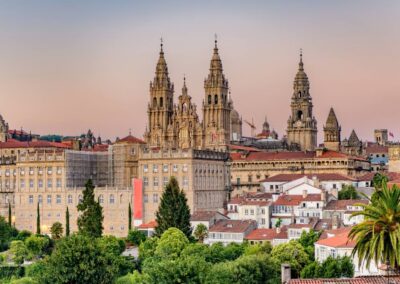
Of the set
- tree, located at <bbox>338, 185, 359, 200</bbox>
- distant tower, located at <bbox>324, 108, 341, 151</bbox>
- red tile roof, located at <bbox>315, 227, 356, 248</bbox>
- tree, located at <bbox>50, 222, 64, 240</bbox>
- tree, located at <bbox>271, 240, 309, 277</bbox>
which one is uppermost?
distant tower, located at <bbox>324, 108, 341, 151</bbox>

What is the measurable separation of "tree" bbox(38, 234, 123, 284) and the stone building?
35.2 m

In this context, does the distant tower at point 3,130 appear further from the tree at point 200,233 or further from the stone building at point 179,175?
the tree at point 200,233

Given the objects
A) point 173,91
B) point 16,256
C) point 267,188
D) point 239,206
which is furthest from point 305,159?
point 16,256

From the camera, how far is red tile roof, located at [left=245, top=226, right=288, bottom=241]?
226 feet

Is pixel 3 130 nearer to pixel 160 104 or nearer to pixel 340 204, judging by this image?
pixel 160 104

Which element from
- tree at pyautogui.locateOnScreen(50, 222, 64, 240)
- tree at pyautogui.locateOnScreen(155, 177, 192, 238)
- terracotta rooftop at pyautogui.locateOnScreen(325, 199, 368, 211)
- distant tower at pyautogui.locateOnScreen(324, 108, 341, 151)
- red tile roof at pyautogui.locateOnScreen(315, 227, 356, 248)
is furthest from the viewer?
distant tower at pyautogui.locateOnScreen(324, 108, 341, 151)

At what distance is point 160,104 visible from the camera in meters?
120

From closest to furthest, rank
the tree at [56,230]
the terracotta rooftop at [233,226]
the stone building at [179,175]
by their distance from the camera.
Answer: the terracotta rooftop at [233,226]
the tree at [56,230]
the stone building at [179,175]

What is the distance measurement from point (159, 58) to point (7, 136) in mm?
33217

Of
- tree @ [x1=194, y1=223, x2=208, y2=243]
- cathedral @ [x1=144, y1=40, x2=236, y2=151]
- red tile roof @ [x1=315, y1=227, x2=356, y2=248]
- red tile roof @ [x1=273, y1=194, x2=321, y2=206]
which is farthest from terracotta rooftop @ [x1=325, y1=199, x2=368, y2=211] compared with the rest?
cathedral @ [x1=144, y1=40, x2=236, y2=151]

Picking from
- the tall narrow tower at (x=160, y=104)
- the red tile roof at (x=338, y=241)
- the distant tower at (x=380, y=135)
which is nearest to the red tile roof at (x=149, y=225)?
the red tile roof at (x=338, y=241)

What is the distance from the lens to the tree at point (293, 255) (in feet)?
175

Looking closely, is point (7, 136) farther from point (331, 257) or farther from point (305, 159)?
point (331, 257)

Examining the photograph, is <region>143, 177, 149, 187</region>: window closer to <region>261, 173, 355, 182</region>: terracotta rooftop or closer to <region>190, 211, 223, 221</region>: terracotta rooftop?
<region>190, 211, 223, 221</region>: terracotta rooftop
